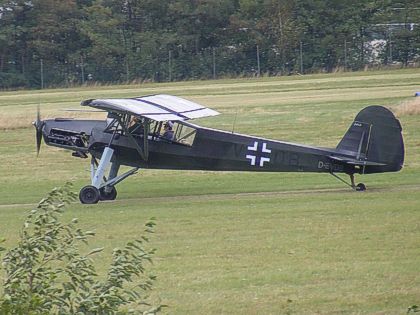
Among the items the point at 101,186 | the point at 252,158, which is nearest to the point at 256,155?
the point at 252,158

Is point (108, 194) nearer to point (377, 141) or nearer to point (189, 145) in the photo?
point (189, 145)

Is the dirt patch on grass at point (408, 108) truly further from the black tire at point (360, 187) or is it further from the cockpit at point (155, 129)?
the cockpit at point (155, 129)

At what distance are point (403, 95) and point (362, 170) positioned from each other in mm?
22114

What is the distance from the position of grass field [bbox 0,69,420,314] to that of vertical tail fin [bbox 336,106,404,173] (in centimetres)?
61

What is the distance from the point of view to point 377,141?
67.8ft

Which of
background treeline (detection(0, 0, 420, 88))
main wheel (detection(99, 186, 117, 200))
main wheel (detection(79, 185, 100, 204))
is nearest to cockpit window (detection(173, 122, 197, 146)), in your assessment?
main wheel (detection(99, 186, 117, 200))

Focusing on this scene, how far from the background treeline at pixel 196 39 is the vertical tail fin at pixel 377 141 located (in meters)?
46.1

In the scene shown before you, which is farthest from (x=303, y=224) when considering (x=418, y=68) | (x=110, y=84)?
(x=110, y=84)

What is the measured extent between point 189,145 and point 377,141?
365 centimetres

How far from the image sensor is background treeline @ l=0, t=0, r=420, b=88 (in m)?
68.2

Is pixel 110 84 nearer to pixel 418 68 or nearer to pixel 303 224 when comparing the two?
pixel 418 68

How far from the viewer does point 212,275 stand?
1309cm

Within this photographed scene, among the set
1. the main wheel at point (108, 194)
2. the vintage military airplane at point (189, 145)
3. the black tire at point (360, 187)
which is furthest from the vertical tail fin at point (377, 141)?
the main wheel at point (108, 194)

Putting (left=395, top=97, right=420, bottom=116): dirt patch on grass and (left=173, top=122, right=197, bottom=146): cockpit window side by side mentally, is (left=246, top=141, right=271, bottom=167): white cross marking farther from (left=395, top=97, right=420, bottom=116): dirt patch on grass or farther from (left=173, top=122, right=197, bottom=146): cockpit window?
(left=395, top=97, right=420, bottom=116): dirt patch on grass
